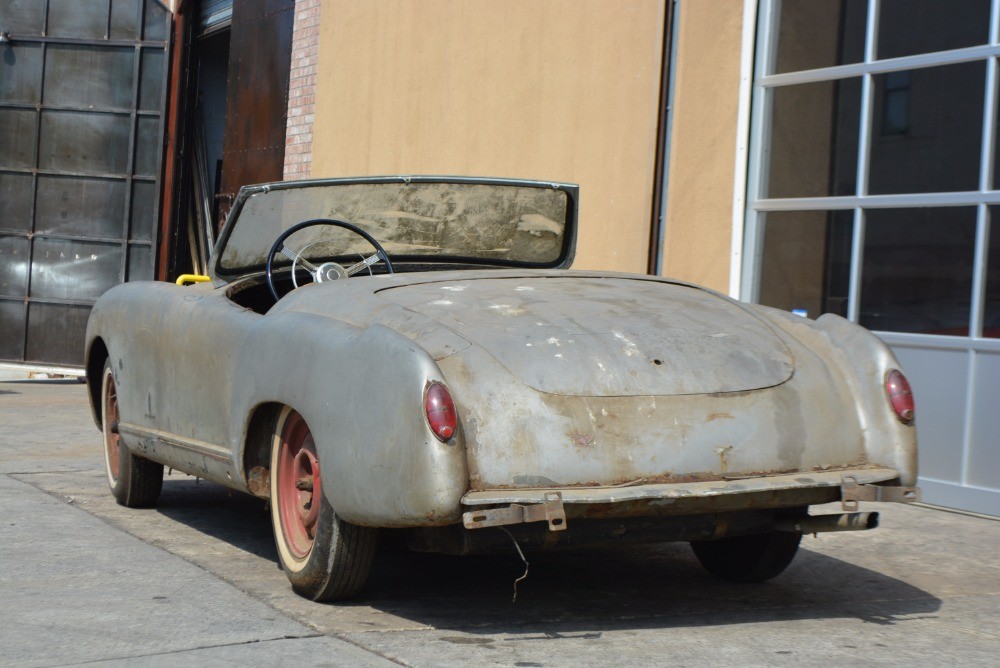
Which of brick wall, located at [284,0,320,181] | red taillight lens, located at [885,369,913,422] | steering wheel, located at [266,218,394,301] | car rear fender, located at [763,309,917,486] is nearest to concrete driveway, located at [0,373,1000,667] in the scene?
car rear fender, located at [763,309,917,486]

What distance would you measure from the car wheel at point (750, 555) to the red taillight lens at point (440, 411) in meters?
1.49

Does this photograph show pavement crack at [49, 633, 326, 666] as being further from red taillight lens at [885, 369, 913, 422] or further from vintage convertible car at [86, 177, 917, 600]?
red taillight lens at [885, 369, 913, 422]

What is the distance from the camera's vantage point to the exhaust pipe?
427 centimetres

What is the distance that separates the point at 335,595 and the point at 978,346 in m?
4.33

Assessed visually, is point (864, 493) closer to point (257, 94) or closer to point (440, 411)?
point (440, 411)

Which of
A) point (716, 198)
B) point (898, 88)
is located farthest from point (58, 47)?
point (898, 88)

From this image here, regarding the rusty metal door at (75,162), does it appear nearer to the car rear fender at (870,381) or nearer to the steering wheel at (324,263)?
the steering wheel at (324,263)

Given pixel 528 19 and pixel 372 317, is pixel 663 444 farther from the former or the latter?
pixel 528 19

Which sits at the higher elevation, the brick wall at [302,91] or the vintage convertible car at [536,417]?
the brick wall at [302,91]

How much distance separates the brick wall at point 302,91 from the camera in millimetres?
12992

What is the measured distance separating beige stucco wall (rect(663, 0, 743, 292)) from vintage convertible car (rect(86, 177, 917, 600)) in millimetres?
3768

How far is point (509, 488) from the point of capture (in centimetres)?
383

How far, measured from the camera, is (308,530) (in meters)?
4.55

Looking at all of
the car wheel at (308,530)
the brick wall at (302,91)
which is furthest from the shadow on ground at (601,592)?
the brick wall at (302,91)
